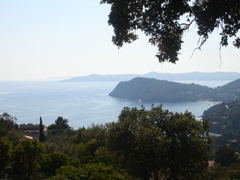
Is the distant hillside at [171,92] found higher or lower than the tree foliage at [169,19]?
lower

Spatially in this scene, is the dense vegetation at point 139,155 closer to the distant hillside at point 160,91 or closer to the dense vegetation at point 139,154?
the dense vegetation at point 139,154

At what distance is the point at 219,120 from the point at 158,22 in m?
90.2

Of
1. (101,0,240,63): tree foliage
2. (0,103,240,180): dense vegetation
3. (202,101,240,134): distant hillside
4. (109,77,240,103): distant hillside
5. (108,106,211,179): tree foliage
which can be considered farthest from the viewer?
(109,77,240,103): distant hillside

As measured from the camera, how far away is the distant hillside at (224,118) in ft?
273

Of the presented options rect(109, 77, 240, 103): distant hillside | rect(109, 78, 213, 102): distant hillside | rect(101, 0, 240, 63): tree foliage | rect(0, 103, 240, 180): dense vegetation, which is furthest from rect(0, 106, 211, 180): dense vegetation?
rect(109, 78, 213, 102): distant hillside

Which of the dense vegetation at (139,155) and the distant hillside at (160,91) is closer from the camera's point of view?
the dense vegetation at (139,155)

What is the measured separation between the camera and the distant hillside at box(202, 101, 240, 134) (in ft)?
273

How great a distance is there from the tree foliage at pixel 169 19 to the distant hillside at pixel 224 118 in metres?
81.8

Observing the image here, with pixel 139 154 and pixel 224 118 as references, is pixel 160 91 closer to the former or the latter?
pixel 224 118

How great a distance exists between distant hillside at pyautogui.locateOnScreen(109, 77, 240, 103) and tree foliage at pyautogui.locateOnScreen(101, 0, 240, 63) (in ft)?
458

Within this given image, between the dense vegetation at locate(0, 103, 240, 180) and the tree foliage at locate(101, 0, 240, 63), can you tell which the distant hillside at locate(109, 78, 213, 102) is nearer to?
the dense vegetation at locate(0, 103, 240, 180)

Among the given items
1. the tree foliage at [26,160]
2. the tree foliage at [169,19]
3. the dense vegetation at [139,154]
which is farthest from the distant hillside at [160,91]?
the tree foliage at [169,19]

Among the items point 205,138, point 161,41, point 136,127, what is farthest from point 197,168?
point 161,41

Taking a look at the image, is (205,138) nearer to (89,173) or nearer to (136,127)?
(136,127)
